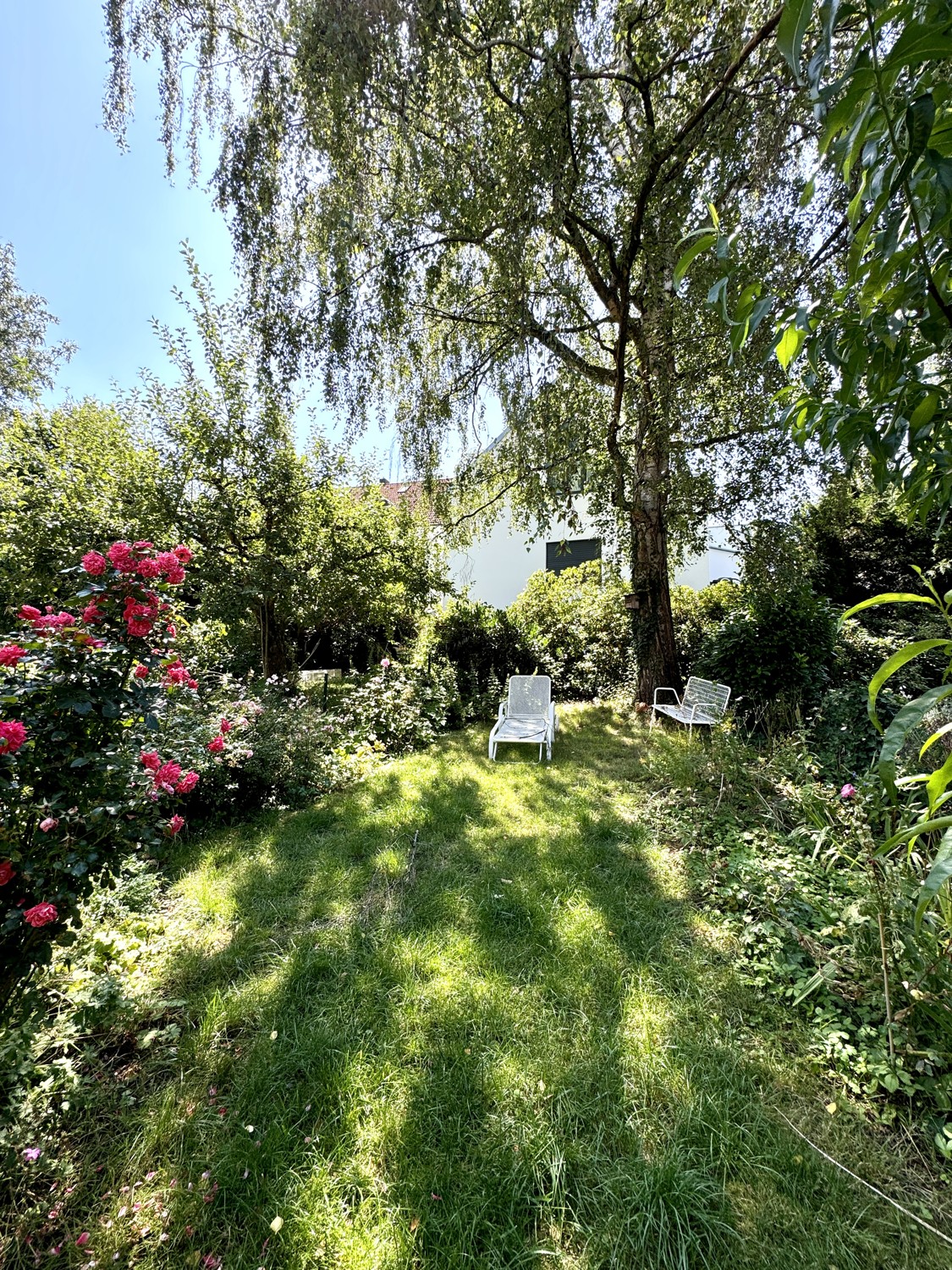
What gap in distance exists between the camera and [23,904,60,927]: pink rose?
1.48 m

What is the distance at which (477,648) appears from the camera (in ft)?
27.5

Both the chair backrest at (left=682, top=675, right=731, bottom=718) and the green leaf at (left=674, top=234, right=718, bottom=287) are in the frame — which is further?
the chair backrest at (left=682, top=675, right=731, bottom=718)

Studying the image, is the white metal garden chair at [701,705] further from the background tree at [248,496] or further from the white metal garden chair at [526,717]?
the background tree at [248,496]

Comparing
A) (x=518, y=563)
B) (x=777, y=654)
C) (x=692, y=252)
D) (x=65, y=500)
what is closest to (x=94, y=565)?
(x=692, y=252)

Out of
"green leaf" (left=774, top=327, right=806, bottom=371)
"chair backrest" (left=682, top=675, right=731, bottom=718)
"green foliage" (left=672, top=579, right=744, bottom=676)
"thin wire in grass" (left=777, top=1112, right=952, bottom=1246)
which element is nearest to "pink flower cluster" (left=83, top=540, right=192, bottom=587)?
"green leaf" (left=774, top=327, right=806, bottom=371)

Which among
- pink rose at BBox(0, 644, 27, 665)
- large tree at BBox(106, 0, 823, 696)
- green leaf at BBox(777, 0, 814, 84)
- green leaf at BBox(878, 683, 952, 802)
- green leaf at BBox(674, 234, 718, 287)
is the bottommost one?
green leaf at BBox(878, 683, 952, 802)

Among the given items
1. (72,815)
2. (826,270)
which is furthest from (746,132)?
(72,815)

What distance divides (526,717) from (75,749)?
5396 mm

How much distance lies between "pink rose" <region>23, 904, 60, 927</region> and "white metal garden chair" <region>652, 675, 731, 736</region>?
199 inches

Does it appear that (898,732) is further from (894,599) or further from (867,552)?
(867,552)

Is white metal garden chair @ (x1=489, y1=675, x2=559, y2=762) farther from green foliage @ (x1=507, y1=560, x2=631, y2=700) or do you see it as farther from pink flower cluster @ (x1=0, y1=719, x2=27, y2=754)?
pink flower cluster @ (x1=0, y1=719, x2=27, y2=754)

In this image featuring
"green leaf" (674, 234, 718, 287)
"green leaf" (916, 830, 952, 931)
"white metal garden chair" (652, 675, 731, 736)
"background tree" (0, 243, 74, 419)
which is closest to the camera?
"green leaf" (916, 830, 952, 931)

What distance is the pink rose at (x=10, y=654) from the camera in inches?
61.2

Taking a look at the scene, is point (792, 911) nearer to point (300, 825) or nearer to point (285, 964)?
point (285, 964)
